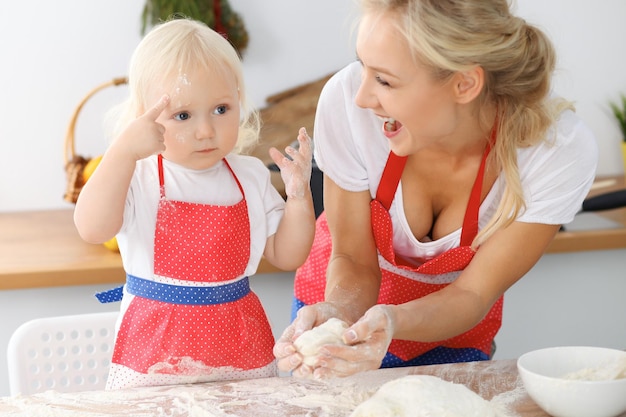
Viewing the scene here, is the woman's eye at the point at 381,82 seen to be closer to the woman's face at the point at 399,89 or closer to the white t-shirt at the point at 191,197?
the woman's face at the point at 399,89

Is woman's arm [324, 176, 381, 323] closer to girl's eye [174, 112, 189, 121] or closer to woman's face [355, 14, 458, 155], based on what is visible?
woman's face [355, 14, 458, 155]

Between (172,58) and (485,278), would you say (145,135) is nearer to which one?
(172,58)

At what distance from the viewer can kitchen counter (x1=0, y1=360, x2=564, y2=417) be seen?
1.29m

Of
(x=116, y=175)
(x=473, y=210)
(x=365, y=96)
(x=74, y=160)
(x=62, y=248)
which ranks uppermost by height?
(x=365, y=96)

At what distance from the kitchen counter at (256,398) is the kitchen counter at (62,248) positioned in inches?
31.2

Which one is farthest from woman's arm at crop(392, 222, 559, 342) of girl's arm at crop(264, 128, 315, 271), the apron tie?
the apron tie

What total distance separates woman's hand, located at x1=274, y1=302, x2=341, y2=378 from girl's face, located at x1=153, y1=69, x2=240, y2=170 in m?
0.29

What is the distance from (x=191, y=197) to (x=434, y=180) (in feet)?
1.45

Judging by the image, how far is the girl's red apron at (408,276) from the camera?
1.59m

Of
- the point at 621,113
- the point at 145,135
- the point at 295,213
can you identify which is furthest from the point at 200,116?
the point at 621,113

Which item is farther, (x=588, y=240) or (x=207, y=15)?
(x=207, y=15)

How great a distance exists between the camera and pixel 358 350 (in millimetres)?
1274

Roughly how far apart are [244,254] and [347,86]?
35 centimetres

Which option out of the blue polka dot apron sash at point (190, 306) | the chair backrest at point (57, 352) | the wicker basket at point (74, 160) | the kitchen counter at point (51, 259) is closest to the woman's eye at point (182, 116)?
the blue polka dot apron sash at point (190, 306)
